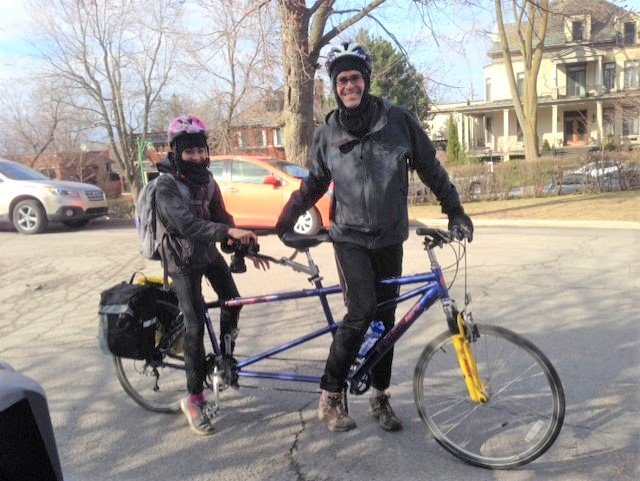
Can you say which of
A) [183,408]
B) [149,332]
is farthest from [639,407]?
[149,332]

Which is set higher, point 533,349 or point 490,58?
point 490,58

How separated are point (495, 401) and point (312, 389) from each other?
115 cm

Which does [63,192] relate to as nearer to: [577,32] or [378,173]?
[378,173]

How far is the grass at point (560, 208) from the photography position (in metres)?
12.6

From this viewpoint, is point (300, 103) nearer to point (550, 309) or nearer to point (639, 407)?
point (550, 309)

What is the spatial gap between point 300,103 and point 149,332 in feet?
37.9

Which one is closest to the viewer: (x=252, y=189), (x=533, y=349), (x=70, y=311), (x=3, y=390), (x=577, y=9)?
(x=3, y=390)

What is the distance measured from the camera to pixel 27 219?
12023 mm

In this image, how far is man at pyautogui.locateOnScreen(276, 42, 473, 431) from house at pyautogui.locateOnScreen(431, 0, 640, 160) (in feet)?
124

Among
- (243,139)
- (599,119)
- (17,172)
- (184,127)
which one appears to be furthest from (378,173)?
(599,119)

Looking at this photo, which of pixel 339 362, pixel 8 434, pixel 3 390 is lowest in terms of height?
pixel 339 362

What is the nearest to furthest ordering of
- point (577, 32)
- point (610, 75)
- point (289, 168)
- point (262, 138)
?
point (289, 168)
point (262, 138)
point (610, 75)
point (577, 32)

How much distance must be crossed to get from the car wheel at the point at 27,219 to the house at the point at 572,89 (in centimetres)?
3166

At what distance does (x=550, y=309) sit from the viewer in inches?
213
